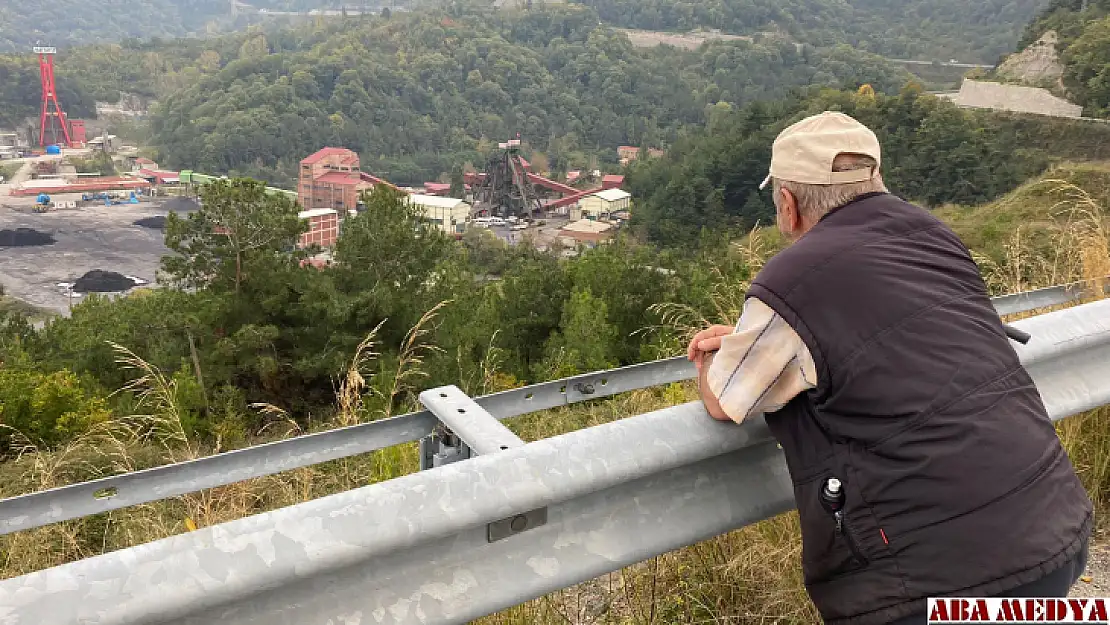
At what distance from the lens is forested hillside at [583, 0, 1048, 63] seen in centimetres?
8988

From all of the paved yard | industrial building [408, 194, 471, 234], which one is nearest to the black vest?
the paved yard

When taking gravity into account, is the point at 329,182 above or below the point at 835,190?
below

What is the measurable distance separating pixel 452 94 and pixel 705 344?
8563 centimetres

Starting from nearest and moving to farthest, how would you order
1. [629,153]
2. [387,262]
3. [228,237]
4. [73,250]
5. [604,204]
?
[228,237] < [387,262] < [604,204] < [73,250] < [629,153]

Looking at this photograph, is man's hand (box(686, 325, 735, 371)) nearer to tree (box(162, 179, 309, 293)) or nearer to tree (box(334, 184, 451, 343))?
tree (box(334, 184, 451, 343))

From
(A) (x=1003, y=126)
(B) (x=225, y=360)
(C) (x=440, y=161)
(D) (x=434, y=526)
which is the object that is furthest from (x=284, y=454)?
(C) (x=440, y=161)

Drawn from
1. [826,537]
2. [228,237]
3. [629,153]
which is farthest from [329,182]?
[826,537]

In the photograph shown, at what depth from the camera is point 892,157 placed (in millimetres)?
31984

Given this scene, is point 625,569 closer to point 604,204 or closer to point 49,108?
point 604,204

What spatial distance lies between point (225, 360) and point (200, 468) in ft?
31.3

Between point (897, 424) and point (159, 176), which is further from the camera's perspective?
point (159, 176)

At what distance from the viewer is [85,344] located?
36.3ft

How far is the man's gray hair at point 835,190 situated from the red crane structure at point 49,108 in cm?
9305

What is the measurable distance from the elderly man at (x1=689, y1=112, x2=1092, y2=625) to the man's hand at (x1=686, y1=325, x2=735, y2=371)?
13cm
